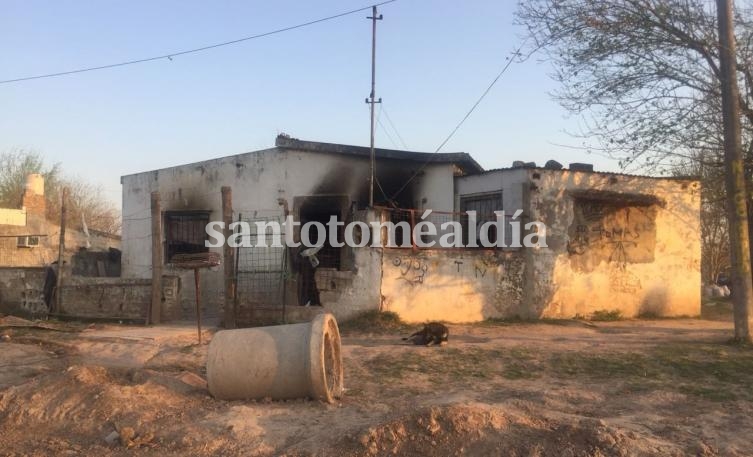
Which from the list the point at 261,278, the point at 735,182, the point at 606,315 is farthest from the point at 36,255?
the point at 735,182

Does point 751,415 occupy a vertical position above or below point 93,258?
below

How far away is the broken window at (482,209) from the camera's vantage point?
14.3m

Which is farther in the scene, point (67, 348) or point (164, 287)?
point (164, 287)

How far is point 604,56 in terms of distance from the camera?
10914 mm

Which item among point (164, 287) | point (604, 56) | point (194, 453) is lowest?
point (194, 453)

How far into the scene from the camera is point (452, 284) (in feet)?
41.4

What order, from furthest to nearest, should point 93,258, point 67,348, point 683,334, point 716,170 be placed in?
1. point 93,258
2. point 716,170
3. point 683,334
4. point 67,348

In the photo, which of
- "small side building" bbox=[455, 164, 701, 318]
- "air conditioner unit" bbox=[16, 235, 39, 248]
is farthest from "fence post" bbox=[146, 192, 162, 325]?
"air conditioner unit" bbox=[16, 235, 39, 248]

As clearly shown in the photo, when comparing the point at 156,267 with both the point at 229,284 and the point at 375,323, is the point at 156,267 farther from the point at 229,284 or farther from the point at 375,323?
the point at 375,323

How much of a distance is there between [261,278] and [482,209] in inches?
226

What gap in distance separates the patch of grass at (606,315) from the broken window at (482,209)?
2.96m

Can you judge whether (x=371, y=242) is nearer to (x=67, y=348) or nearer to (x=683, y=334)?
(x=67, y=348)

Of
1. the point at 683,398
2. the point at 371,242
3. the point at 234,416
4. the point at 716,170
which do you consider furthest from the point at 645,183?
the point at 234,416

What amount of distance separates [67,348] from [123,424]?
4.99m
